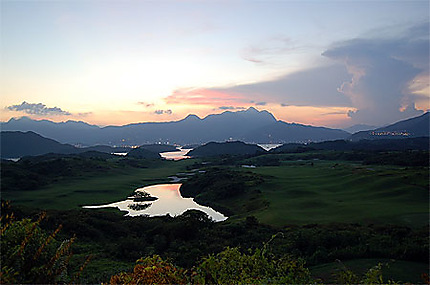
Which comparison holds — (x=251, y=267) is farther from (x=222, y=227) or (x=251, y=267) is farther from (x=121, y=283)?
(x=222, y=227)

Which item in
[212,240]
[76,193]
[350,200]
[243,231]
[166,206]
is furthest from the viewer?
[76,193]

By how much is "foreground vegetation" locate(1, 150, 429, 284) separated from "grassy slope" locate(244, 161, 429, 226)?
143 millimetres

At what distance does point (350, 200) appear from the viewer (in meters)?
45.8

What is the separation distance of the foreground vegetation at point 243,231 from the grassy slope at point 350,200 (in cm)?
14

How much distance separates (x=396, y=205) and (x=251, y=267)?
39431mm

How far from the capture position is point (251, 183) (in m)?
66.8

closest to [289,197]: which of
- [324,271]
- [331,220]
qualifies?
[331,220]

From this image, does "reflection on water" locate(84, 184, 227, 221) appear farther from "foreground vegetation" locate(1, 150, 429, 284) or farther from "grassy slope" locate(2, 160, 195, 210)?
"grassy slope" locate(2, 160, 195, 210)

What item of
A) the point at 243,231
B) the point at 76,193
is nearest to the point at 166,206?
the point at 76,193

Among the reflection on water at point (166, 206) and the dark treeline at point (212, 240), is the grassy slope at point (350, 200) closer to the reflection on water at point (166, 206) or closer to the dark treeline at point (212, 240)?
the dark treeline at point (212, 240)

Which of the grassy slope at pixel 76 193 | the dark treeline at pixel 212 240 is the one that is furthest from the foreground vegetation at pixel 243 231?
the grassy slope at pixel 76 193

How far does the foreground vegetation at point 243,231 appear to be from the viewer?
7.44 metres

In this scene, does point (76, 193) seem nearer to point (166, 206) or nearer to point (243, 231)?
point (166, 206)

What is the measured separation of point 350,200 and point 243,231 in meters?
23.8
